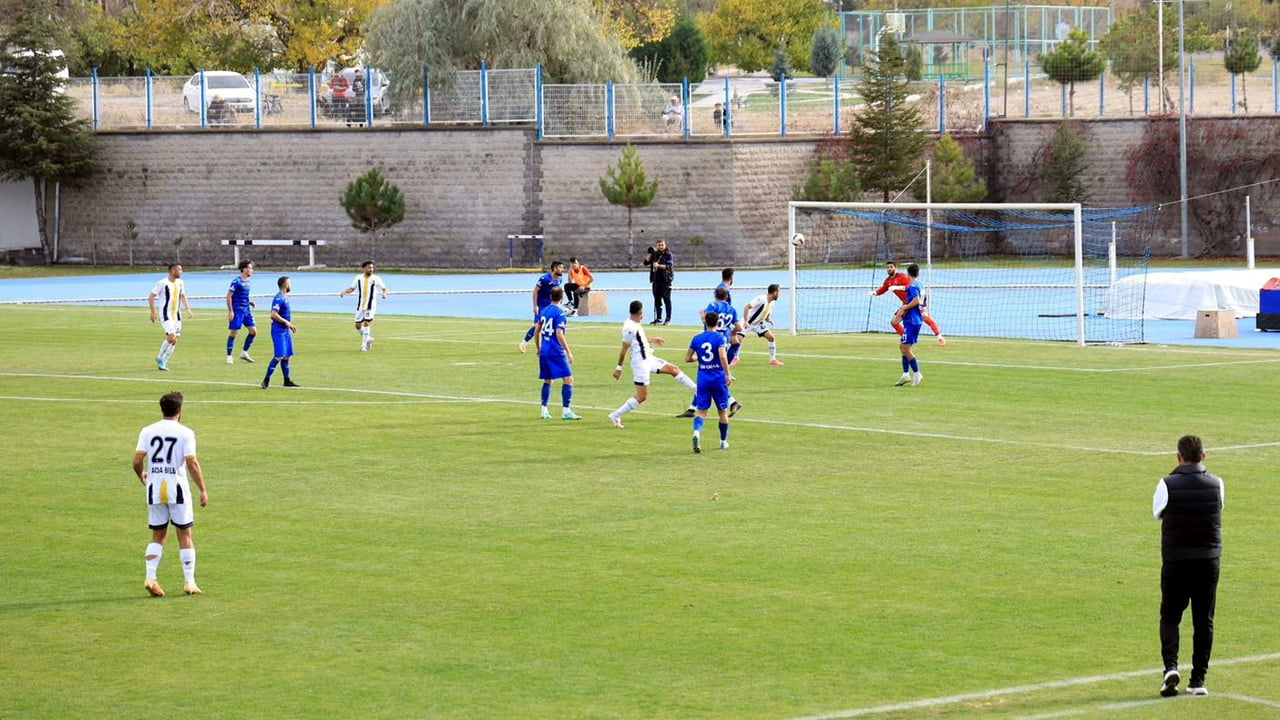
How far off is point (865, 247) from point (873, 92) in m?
5.52

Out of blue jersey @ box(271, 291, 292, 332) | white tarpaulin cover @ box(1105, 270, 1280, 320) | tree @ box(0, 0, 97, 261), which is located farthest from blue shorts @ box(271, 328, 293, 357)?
tree @ box(0, 0, 97, 261)

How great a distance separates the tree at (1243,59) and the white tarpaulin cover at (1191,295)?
23815 mm

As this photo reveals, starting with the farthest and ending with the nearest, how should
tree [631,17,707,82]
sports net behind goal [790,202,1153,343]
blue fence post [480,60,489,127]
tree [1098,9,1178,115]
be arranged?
tree [631,17,707,82]
tree [1098,9,1178,115]
blue fence post [480,60,489,127]
sports net behind goal [790,202,1153,343]

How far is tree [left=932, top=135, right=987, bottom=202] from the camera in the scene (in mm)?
59781

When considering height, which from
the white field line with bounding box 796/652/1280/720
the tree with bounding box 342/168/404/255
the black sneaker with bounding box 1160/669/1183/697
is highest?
the tree with bounding box 342/168/404/255

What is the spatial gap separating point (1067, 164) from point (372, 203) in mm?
24799

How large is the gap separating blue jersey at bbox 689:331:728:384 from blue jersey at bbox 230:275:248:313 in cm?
1261

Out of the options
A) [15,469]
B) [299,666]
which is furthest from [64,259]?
[299,666]

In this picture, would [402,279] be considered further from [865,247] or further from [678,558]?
[678,558]

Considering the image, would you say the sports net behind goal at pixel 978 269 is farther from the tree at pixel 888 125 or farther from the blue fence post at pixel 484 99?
the blue fence post at pixel 484 99

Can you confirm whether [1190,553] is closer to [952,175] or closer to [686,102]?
[952,175]

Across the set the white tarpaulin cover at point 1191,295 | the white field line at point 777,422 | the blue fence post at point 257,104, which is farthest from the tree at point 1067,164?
the white field line at point 777,422

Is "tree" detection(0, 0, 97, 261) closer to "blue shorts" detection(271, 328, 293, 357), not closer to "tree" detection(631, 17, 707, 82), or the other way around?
"tree" detection(631, 17, 707, 82)

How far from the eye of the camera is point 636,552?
1534 centimetres
